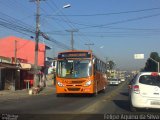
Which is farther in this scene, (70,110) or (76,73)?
(76,73)

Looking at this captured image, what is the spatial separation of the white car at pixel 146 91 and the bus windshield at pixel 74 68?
456 inches

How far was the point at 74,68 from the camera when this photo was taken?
2823 centimetres

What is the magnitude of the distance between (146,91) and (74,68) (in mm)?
12289

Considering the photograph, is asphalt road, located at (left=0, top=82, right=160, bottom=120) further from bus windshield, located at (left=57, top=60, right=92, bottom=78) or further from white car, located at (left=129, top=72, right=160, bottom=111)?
bus windshield, located at (left=57, top=60, right=92, bottom=78)

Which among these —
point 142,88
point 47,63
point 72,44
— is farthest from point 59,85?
point 47,63

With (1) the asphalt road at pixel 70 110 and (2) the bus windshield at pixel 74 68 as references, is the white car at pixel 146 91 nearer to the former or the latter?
(1) the asphalt road at pixel 70 110

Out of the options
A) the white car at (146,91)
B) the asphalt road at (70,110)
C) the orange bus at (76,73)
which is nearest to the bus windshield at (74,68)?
the orange bus at (76,73)

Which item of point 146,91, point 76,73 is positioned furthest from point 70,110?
point 76,73

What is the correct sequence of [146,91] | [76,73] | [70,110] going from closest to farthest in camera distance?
[146,91] < [70,110] < [76,73]

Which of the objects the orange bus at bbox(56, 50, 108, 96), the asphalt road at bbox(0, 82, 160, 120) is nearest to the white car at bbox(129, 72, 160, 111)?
the asphalt road at bbox(0, 82, 160, 120)

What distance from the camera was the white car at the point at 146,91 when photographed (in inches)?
643

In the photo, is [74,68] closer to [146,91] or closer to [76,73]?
[76,73]

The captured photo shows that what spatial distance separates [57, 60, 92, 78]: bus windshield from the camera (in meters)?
28.2

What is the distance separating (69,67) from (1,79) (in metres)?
19.9
